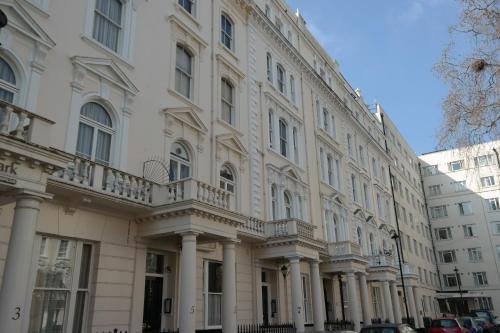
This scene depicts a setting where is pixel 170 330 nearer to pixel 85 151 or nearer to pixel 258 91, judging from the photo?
pixel 85 151

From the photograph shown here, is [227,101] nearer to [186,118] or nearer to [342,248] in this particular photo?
[186,118]

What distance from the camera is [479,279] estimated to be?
55.4 meters

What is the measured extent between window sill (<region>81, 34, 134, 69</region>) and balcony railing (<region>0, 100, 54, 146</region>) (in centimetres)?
491

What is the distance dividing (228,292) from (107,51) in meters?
8.25

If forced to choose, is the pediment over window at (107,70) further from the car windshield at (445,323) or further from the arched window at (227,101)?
the car windshield at (445,323)

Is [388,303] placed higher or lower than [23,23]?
lower

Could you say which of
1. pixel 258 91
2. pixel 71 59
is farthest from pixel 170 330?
pixel 258 91

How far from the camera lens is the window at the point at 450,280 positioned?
56.7 metres

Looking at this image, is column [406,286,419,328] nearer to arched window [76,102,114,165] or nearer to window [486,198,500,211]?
arched window [76,102,114,165]

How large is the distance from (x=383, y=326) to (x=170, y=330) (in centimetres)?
661

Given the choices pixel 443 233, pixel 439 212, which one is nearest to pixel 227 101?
pixel 443 233

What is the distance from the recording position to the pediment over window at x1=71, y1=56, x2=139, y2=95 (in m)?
12.6

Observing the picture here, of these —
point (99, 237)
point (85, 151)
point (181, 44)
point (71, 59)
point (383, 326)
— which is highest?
point (181, 44)

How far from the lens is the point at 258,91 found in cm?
2227
